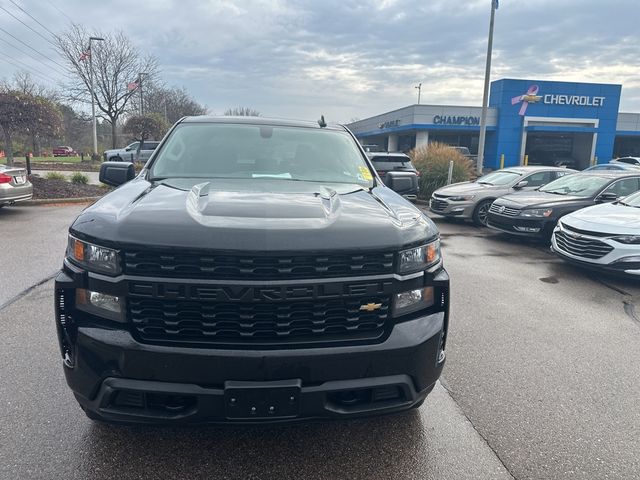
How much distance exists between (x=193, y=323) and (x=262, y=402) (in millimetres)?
473

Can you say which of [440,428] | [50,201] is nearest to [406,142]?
[50,201]

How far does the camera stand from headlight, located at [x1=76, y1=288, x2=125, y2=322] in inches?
85.2

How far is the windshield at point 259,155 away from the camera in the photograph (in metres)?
3.41

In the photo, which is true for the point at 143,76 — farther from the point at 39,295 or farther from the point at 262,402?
the point at 262,402

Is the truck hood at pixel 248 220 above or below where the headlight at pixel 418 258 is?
above

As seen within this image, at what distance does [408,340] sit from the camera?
229cm

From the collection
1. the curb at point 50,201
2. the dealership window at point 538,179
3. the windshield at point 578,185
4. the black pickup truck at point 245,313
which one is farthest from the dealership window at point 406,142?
the black pickup truck at point 245,313

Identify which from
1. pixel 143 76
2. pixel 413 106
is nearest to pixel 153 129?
pixel 143 76

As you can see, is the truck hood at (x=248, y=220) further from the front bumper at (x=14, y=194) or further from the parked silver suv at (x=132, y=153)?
the parked silver suv at (x=132, y=153)

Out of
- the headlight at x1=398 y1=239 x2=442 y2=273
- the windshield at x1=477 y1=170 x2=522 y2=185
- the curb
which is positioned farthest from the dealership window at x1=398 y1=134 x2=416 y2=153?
the headlight at x1=398 y1=239 x2=442 y2=273

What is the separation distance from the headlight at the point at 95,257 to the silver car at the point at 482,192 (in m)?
10.4

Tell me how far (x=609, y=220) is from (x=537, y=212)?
2362 millimetres

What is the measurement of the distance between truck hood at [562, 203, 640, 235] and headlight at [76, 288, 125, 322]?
21.4 feet

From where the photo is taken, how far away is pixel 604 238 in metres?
6.48
